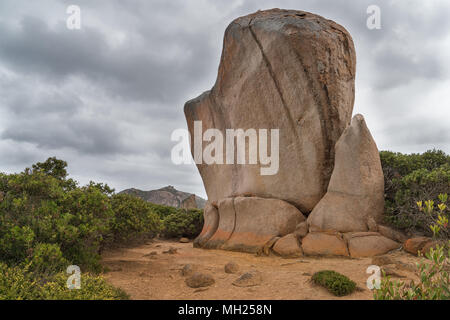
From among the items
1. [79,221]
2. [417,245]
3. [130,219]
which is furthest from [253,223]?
[79,221]

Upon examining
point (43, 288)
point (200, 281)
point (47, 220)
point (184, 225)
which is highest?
point (47, 220)

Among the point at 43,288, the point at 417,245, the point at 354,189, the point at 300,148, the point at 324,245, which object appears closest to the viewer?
the point at 43,288

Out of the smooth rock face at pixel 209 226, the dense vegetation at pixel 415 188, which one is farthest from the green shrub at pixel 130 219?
the dense vegetation at pixel 415 188

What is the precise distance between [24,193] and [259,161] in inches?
403

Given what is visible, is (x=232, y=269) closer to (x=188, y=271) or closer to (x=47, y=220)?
(x=188, y=271)

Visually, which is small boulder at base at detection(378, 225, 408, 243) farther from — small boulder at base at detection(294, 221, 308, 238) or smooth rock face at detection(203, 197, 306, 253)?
smooth rock face at detection(203, 197, 306, 253)

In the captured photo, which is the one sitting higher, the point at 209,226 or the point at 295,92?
the point at 295,92

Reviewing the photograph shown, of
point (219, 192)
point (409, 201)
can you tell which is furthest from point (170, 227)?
point (409, 201)

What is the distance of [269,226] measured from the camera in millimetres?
12688

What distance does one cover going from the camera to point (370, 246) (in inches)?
395

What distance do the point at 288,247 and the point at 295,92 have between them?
7.20 meters

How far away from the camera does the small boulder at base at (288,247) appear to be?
10822 millimetres

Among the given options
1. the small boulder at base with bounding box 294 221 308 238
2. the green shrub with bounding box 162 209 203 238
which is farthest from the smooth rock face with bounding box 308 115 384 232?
the green shrub with bounding box 162 209 203 238
